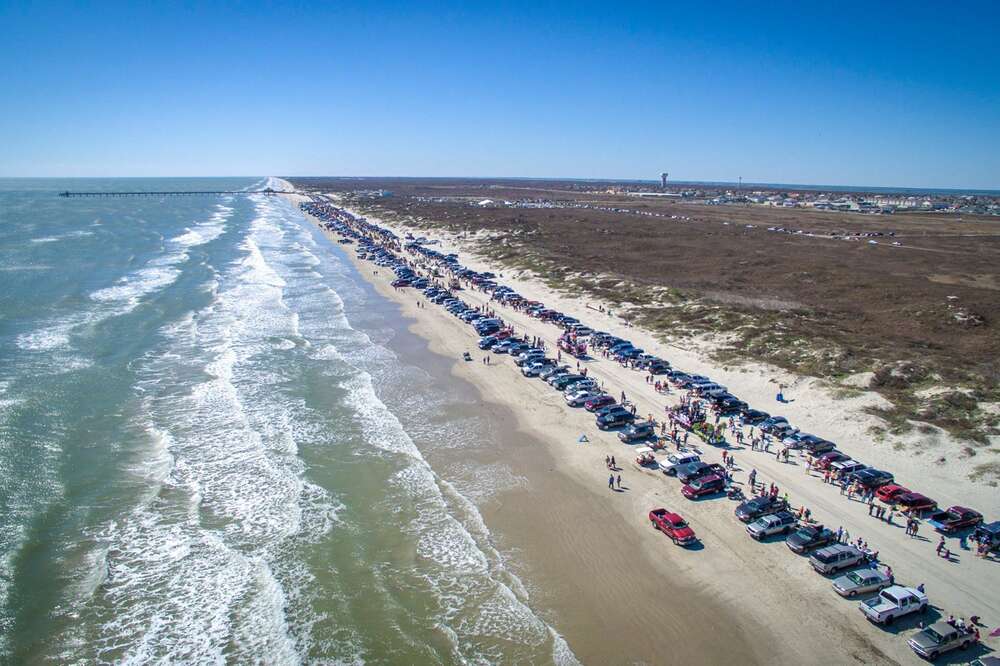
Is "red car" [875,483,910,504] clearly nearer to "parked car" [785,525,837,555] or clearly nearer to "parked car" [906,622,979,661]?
"parked car" [785,525,837,555]

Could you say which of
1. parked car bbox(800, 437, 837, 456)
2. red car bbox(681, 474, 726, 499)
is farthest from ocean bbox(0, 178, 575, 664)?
parked car bbox(800, 437, 837, 456)

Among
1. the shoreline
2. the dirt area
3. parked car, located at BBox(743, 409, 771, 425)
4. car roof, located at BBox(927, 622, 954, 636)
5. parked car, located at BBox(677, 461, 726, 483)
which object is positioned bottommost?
the shoreline

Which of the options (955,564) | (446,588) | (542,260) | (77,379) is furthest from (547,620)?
(542,260)

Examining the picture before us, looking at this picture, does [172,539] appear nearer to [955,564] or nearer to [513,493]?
[513,493]

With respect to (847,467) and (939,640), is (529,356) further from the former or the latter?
(939,640)

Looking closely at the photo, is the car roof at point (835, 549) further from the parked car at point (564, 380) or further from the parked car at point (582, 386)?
the parked car at point (564, 380)

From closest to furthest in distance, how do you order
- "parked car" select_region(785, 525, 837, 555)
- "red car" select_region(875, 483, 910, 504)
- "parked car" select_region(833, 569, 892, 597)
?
1. "parked car" select_region(833, 569, 892, 597)
2. "parked car" select_region(785, 525, 837, 555)
3. "red car" select_region(875, 483, 910, 504)

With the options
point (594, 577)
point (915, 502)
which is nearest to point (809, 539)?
point (915, 502)
